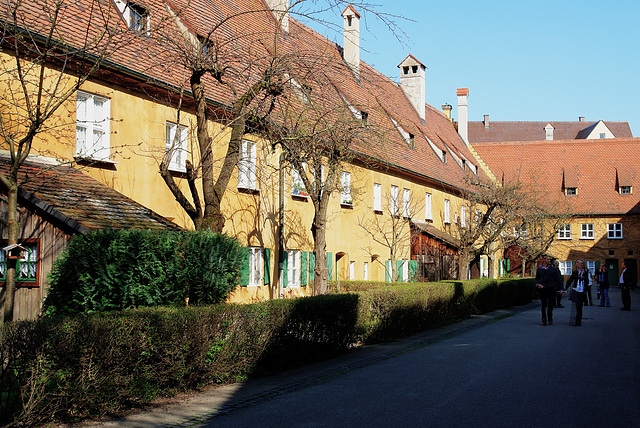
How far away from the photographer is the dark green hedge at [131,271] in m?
10.3

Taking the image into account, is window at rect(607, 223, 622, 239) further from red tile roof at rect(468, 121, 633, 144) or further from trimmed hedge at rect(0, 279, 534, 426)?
trimmed hedge at rect(0, 279, 534, 426)

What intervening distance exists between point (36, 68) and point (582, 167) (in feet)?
172

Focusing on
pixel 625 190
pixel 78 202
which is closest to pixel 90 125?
pixel 78 202

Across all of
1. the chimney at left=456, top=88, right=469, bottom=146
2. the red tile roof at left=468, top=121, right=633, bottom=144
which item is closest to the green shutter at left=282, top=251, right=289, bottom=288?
the chimney at left=456, top=88, right=469, bottom=146

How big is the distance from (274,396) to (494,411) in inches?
108

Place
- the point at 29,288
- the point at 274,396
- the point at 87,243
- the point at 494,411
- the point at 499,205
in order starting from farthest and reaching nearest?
1. the point at 499,205
2. the point at 29,288
3. the point at 87,243
4. the point at 274,396
5. the point at 494,411

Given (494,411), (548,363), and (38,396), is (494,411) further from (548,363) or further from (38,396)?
(38,396)

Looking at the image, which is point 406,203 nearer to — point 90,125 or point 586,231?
point 90,125

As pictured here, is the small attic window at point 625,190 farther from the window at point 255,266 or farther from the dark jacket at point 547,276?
the window at point 255,266

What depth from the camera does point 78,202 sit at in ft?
39.5

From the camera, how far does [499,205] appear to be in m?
31.3

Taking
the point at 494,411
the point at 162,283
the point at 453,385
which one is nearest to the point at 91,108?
the point at 162,283

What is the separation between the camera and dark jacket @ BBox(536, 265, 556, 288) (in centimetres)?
1781

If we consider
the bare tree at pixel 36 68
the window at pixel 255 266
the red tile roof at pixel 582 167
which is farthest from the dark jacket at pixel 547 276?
the red tile roof at pixel 582 167
